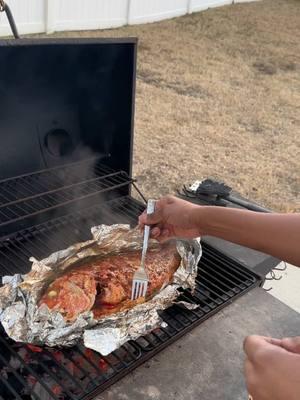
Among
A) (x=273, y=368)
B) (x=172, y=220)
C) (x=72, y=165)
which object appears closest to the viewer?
(x=273, y=368)

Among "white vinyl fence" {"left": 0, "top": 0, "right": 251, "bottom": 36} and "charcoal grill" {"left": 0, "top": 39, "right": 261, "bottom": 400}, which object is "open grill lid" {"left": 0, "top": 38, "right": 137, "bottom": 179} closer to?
"charcoal grill" {"left": 0, "top": 39, "right": 261, "bottom": 400}

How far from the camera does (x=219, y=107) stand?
22.5 feet

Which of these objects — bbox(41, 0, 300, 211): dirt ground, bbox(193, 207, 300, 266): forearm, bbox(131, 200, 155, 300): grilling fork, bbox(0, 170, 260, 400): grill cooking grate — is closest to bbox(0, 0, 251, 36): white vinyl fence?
bbox(41, 0, 300, 211): dirt ground

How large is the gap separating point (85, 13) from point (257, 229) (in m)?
8.66

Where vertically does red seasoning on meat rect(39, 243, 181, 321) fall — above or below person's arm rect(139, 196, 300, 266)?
below

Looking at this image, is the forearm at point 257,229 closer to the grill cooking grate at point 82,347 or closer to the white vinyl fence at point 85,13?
the grill cooking grate at point 82,347

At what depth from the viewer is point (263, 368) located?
1.12 metres

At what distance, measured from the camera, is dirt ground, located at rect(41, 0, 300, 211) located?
498cm

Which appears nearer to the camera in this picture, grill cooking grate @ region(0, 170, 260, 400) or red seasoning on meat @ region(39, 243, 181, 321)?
grill cooking grate @ region(0, 170, 260, 400)

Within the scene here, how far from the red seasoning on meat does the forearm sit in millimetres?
392

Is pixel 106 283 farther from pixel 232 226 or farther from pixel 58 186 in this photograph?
pixel 58 186

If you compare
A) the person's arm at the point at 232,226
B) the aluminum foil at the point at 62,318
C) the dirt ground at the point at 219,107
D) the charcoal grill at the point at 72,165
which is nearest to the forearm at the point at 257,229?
the person's arm at the point at 232,226

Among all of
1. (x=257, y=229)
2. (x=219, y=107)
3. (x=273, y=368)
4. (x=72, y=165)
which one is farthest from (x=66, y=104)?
(x=219, y=107)

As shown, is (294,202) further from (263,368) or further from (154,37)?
(154,37)
